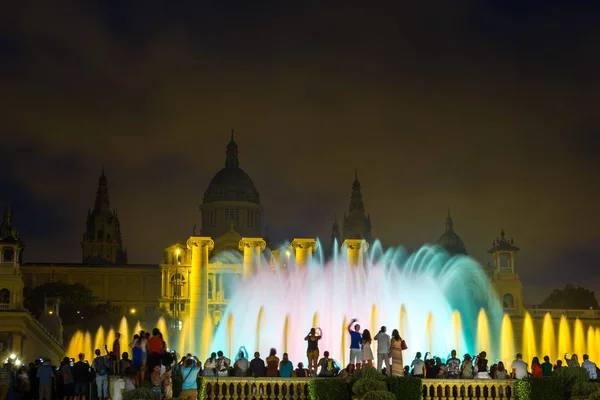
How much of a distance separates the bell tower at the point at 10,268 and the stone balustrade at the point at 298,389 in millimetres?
52960

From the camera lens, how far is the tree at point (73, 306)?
106 meters

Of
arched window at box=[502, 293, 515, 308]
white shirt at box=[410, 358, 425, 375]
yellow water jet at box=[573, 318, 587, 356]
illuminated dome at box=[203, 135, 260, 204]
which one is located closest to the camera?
white shirt at box=[410, 358, 425, 375]

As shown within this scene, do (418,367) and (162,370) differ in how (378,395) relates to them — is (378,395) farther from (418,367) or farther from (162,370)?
(162,370)

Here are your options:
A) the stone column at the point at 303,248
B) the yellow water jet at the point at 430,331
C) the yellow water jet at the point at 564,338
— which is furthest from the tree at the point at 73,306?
the yellow water jet at the point at 430,331

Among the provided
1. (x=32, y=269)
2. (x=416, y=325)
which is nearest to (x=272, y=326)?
(x=416, y=325)

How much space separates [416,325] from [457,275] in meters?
54.8

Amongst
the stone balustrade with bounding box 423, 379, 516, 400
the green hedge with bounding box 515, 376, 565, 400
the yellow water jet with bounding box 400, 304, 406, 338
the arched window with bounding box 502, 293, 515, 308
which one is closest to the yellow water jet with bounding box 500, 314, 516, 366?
the yellow water jet with bounding box 400, 304, 406, 338

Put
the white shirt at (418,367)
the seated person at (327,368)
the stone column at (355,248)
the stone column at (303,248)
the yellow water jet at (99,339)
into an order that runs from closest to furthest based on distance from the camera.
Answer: the white shirt at (418,367), the seated person at (327,368), the stone column at (355,248), the stone column at (303,248), the yellow water jet at (99,339)

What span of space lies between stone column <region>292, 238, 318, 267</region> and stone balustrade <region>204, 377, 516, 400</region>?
49.7 m

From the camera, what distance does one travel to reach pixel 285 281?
6322 cm

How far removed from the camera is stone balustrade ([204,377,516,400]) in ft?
90.5

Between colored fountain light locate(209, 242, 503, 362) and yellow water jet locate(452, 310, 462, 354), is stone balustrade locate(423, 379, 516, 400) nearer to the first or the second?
colored fountain light locate(209, 242, 503, 362)

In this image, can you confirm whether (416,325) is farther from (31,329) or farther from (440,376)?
(31,329)

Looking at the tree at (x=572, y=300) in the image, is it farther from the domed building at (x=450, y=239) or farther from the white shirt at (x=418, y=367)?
the white shirt at (x=418, y=367)
